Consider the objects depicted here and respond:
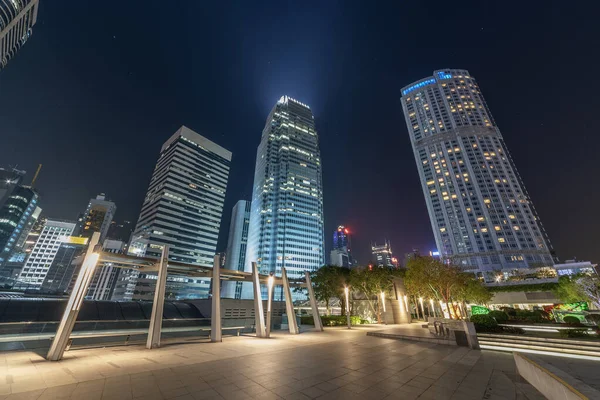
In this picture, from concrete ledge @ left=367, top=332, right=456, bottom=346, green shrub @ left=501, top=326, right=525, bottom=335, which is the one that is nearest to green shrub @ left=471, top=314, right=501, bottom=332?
green shrub @ left=501, top=326, right=525, bottom=335

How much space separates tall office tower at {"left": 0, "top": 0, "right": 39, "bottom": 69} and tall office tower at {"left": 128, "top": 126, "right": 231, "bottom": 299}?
63709 millimetres

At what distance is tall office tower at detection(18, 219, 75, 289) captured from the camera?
13625cm

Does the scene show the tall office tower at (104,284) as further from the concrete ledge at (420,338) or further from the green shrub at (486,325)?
the green shrub at (486,325)

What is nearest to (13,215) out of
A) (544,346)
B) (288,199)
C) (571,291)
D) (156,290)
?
(288,199)

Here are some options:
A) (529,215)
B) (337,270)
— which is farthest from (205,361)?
(529,215)

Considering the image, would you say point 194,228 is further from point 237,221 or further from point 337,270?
point 337,270

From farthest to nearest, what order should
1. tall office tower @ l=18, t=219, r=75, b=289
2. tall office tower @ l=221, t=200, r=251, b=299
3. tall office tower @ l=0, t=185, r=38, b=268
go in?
tall office tower @ l=221, t=200, r=251, b=299
tall office tower @ l=18, t=219, r=75, b=289
tall office tower @ l=0, t=185, r=38, b=268

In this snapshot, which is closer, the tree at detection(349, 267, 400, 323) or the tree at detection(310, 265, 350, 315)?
the tree at detection(349, 267, 400, 323)

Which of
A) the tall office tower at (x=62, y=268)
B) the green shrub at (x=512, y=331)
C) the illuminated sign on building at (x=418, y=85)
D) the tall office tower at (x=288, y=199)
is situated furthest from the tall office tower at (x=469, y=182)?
the tall office tower at (x=62, y=268)

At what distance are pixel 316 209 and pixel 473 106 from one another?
354 ft

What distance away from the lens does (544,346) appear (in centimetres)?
1230

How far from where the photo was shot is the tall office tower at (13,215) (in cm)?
11587

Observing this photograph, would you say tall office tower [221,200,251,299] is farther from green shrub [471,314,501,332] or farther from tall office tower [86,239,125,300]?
green shrub [471,314,501,332]

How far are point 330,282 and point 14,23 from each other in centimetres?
12035
